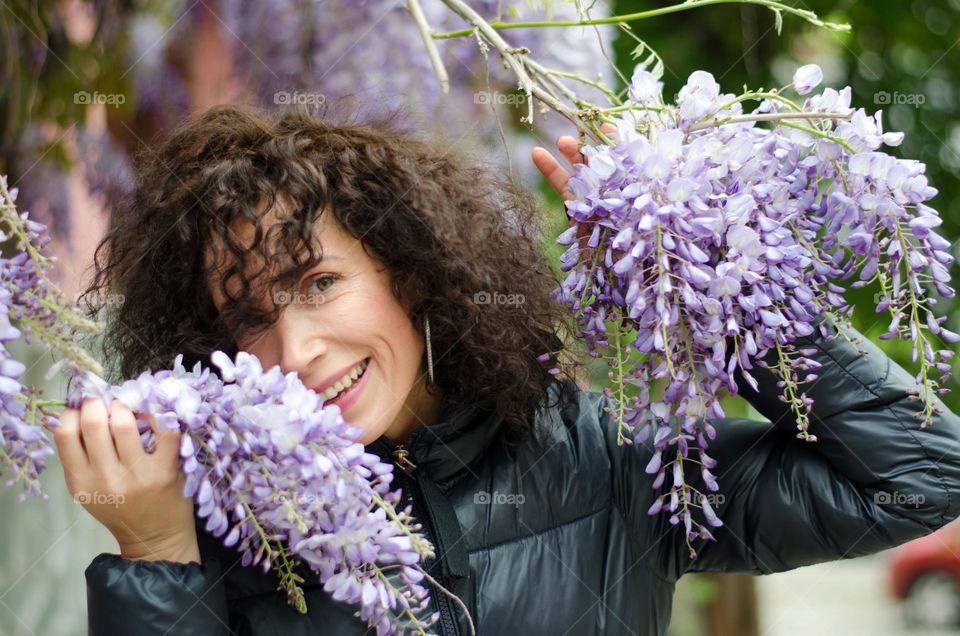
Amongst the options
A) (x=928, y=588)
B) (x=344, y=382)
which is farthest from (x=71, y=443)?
(x=928, y=588)

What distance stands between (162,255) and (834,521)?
90 centimetres

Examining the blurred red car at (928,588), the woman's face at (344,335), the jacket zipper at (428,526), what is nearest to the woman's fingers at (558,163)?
the woman's face at (344,335)

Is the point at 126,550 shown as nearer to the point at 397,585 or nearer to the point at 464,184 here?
the point at 397,585

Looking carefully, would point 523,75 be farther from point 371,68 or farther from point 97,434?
point 371,68

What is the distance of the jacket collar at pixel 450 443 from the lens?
4.63ft

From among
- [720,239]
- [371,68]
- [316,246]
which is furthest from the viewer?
[371,68]

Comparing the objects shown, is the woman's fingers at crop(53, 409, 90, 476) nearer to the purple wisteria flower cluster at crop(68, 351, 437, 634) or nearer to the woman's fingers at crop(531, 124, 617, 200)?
the purple wisteria flower cluster at crop(68, 351, 437, 634)

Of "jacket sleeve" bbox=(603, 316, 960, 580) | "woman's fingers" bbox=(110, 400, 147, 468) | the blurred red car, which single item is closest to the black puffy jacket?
"jacket sleeve" bbox=(603, 316, 960, 580)

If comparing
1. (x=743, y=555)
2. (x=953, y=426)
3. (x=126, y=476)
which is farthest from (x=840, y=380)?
(x=126, y=476)

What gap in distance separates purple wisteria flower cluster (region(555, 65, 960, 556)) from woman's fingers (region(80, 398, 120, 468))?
1.66 feet

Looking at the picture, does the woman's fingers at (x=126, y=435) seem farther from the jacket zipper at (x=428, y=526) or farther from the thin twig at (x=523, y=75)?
the thin twig at (x=523, y=75)

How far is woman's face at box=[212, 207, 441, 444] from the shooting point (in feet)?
4.32

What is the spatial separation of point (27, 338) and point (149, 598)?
1.05 ft

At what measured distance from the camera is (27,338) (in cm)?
109
